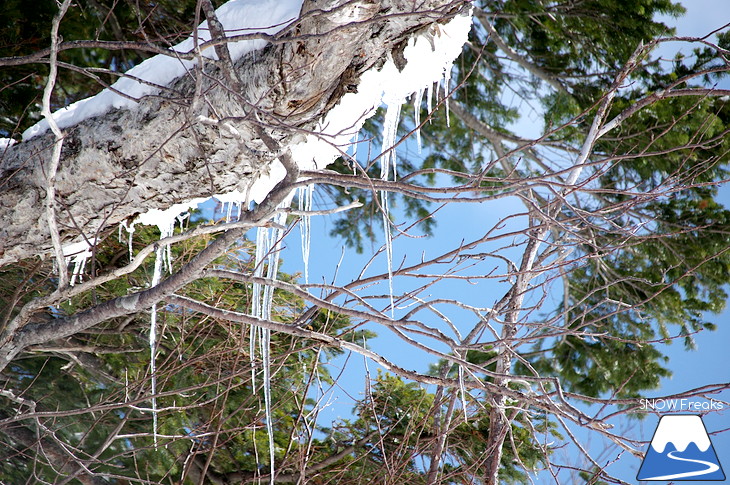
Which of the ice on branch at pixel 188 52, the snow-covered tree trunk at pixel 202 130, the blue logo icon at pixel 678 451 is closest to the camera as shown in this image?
the snow-covered tree trunk at pixel 202 130

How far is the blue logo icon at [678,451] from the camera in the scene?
236 cm

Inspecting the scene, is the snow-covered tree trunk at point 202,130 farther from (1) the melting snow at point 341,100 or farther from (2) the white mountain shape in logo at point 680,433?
(2) the white mountain shape in logo at point 680,433

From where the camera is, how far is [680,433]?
2.42 m

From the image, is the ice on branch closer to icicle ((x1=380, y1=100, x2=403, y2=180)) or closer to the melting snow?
the melting snow

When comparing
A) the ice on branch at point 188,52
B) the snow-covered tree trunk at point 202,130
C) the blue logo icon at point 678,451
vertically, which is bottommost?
the blue logo icon at point 678,451

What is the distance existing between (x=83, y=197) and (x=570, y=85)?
4046 millimetres

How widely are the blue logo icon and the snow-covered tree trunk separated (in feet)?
5.70

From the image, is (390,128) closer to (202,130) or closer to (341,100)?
(341,100)

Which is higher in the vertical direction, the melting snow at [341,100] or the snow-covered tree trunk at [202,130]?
the melting snow at [341,100]

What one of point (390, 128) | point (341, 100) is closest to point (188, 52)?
point (341, 100)

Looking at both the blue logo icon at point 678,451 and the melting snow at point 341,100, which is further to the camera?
the blue logo icon at point 678,451

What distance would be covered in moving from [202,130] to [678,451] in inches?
84.5

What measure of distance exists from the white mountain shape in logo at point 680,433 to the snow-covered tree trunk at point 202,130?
5.67ft

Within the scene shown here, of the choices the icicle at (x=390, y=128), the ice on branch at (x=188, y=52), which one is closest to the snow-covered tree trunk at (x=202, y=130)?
the ice on branch at (x=188, y=52)
